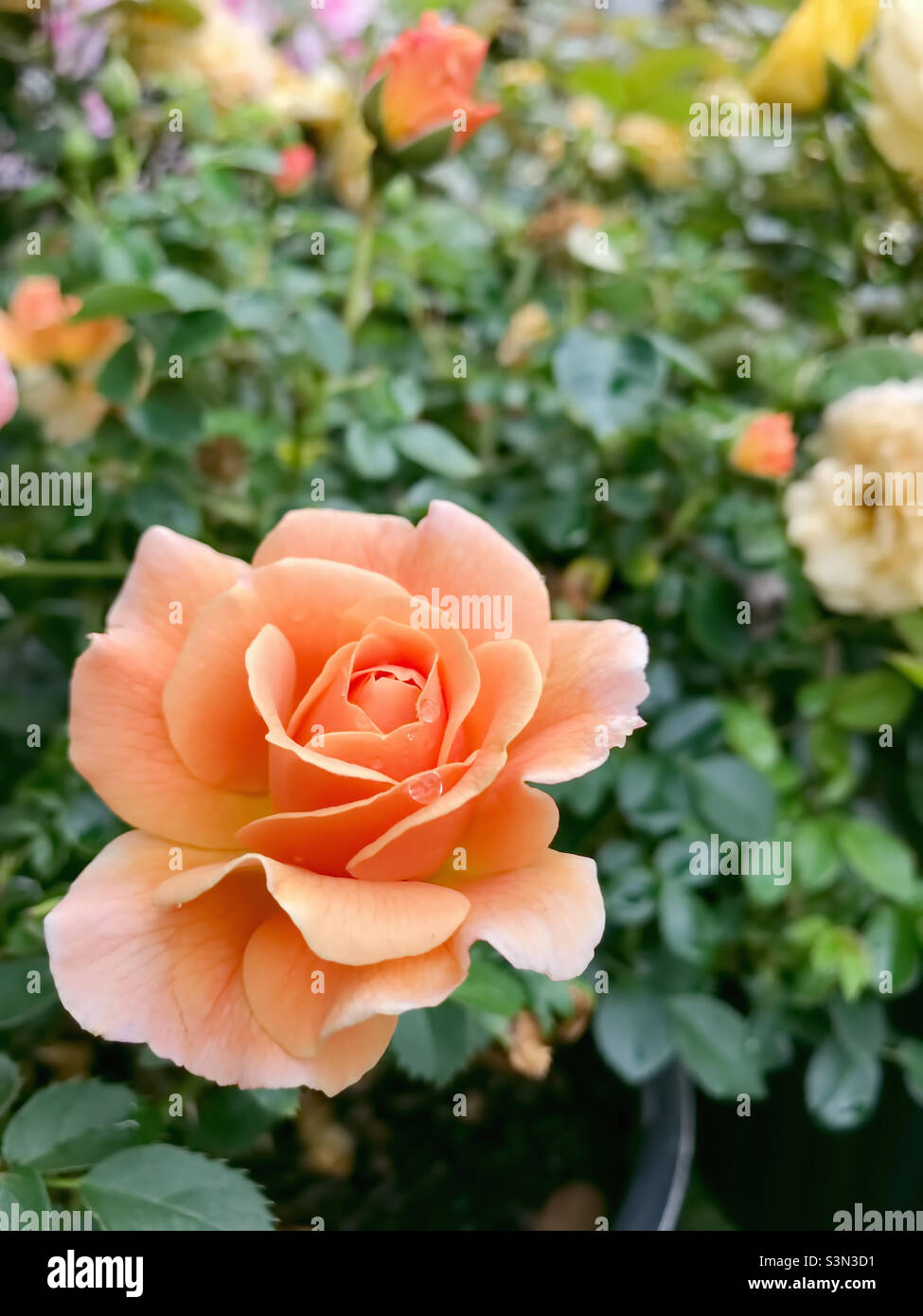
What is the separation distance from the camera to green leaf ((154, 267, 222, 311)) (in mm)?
434

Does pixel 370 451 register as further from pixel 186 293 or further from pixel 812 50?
→ pixel 812 50

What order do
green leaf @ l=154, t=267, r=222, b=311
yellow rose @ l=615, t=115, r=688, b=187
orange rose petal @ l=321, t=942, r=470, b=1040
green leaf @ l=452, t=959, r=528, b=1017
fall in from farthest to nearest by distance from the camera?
yellow rose @ l=615, t=115, r=688, b=187 → green leaf @ l=154, t=267, r=222, b=311 → green leaf @ l=452, t=959, r=528, b=1017 → orange rose petal @ l=321, t=942, r=470, b=1040

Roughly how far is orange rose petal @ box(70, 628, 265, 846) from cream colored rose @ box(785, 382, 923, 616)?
36 cm

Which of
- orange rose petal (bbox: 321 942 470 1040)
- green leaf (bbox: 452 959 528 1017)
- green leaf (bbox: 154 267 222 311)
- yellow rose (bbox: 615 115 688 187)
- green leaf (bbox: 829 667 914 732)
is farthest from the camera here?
yellow rose (bbox: 615 115 688 187)

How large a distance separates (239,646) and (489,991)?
16 centimetres

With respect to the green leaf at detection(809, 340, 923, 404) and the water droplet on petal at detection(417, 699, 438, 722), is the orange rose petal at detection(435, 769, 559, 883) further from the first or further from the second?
the green leaf at detection(809, 340, 923, 404)

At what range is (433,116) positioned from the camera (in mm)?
444

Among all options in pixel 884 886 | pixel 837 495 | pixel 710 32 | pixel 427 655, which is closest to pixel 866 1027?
pixel 884 886

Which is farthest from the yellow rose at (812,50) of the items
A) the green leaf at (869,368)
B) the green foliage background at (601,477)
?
the green leaf at (869,368)

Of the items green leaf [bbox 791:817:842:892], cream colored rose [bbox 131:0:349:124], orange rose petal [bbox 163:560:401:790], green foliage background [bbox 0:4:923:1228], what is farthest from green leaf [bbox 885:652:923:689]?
cream colored rose [bbox 131:0:349:124]

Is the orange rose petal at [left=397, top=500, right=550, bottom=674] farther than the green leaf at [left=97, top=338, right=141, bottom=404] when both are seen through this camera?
No

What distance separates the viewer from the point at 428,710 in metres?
0.27

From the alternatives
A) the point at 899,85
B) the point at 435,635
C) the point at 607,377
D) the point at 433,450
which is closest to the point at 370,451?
the point at 433,450

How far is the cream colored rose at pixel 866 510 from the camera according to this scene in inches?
19.4
